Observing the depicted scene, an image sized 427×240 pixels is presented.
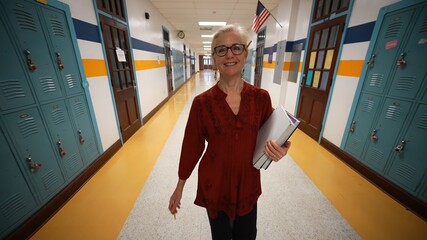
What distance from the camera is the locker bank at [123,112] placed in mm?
1464

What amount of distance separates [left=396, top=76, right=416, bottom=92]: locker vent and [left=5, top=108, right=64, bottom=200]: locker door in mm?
3911

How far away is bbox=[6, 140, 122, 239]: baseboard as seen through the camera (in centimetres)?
144

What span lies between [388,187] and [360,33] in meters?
2.10

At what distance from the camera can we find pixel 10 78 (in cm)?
137

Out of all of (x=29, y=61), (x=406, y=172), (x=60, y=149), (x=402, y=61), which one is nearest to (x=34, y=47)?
(x=29, y=61)

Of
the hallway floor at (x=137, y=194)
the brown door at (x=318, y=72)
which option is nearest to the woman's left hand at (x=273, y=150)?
the hallway floor at (x=137, y=194)

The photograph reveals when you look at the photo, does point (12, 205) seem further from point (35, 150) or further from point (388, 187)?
point (388, 187)

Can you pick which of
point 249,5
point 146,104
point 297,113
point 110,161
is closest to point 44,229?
point 110,161

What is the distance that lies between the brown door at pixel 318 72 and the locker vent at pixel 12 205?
4.26m

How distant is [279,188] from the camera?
2.08m

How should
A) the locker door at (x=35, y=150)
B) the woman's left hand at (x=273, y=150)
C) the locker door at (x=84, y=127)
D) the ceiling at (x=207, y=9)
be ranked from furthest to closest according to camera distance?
the ceiling at (x=207, y=9) → the locker door at (x=84, y=127) → the locker door at (x=35, y=150) → the woman's left hand at (x=273, y=150)

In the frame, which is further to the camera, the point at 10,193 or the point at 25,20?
the point at 25,20

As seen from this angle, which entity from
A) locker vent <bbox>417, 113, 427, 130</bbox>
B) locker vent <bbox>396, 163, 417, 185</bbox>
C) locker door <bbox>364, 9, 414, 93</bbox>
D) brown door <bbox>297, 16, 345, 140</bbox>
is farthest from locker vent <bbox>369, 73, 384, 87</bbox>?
locker vent <bbox>396, 163, 417, 185</bbox>

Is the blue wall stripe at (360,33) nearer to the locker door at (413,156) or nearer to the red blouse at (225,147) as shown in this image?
the locker door at (413,156)
